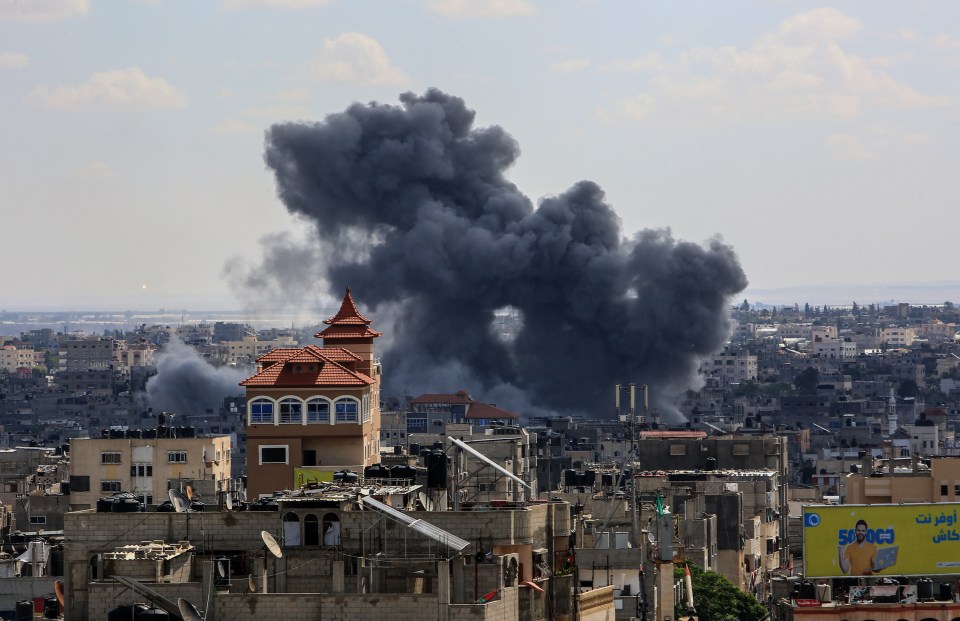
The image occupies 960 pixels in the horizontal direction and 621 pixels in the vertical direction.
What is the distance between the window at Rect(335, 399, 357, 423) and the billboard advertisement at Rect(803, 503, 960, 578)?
19.3 m

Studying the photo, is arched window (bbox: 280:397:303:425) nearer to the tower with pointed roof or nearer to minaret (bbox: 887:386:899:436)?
the tower with pointed roof

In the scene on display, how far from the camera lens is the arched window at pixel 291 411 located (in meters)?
57.1

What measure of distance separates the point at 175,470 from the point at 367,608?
156ft

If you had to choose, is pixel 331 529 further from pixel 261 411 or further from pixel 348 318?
pixel 348 318

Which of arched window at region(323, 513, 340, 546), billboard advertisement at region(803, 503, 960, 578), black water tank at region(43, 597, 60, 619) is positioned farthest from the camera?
billboard advertisement at region(803, 503, 960, 578)

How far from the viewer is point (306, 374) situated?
190 ft

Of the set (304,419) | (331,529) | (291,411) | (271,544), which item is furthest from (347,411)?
(271,544)

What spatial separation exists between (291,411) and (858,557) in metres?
20.8

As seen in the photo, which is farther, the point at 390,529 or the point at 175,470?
the point at 175,470

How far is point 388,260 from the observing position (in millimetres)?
166875

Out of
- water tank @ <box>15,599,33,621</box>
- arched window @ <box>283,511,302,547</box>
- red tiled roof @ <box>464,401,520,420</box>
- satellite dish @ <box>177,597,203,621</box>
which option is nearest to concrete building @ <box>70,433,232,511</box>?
water tank @ <box>15,599,33,621</box>

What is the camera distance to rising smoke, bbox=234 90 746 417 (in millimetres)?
160750

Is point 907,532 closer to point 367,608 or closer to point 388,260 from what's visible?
point 367,608

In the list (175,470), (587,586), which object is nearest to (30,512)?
(175,470)
